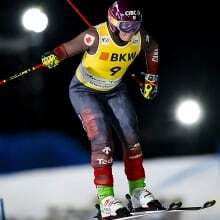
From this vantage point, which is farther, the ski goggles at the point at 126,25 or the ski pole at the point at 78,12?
the ski pole at the point at 78,12

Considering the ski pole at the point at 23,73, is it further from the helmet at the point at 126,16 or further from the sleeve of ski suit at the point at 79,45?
the helmet at the point at 126,16

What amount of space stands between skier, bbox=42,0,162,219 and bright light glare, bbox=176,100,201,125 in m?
0.43

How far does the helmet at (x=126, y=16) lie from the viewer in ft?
6.86

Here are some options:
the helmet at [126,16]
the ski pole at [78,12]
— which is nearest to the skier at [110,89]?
the helmet at [126,16]

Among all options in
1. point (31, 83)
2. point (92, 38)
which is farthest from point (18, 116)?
point (92, 38)

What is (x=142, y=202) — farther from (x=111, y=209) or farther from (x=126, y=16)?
(x=126, y=16)

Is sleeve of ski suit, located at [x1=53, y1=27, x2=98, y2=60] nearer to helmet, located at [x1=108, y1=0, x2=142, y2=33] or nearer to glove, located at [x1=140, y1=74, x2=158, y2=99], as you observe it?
helmet, located at [x1=108, y1=0, x2=142, y2=33]

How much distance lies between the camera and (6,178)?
101 inches

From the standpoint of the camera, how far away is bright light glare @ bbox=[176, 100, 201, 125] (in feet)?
8.85

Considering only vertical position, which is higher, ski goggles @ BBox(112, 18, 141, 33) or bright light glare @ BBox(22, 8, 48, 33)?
bright light glare @ BBox(22, 8, 48, 33)

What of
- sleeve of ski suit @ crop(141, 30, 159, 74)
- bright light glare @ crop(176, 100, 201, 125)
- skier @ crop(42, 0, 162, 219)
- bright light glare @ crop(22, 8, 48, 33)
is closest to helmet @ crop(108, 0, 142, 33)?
skier @ crop(42, 0, 162, 219)

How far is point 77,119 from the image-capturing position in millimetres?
2635

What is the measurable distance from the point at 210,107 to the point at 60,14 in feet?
2.56

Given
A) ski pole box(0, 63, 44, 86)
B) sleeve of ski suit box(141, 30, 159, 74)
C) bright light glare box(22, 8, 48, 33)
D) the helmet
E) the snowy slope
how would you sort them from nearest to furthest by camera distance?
the helmet
sleeve of ski suit box(141, 30, 159, 74)
ski pole box(0, 63, 44, 86)
the snowy slope
bright light glare box(22, 8, 48, 33)
